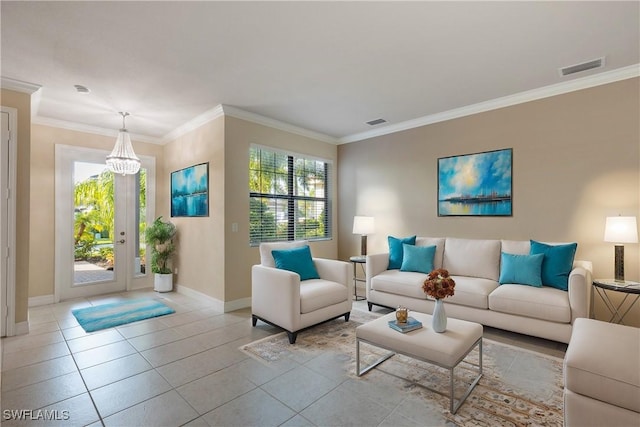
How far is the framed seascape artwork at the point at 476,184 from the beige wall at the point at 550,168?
8 cm

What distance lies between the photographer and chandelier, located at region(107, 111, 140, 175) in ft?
13.6

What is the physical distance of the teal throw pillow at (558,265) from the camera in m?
3.10

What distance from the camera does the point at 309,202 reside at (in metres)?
5.57

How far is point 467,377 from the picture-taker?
7.88 ft

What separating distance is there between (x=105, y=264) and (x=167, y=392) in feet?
12.7

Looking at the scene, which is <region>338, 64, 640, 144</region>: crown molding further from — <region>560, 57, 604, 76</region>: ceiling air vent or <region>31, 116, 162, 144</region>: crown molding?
<region>31, 116, 162, 144</region>: crown molding

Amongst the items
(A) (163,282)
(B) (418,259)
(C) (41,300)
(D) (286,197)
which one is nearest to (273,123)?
(D) (286,197)

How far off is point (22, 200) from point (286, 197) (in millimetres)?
3229

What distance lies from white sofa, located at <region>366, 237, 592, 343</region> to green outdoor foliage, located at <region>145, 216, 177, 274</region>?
3389 mm

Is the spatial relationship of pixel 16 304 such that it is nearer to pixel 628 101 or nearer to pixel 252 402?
pixel 252 402

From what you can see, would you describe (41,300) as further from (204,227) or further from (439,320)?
(439,320)

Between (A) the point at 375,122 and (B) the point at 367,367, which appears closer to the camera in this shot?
(B) the point at 367,367

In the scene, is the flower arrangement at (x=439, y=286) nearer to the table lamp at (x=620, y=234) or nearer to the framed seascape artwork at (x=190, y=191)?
the table lamp at (x=620, y=234)

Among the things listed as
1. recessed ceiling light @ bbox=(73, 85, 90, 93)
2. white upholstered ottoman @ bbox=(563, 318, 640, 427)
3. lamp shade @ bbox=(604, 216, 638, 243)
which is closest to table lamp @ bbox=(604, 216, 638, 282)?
lamp shade @ bbox=(604, 216, 638, 243)
